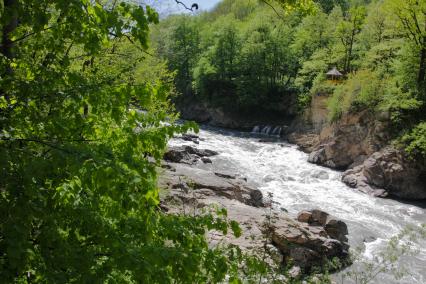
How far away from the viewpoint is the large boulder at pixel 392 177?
22.6 meters

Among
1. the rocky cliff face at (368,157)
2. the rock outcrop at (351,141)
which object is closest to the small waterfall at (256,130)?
the rocky cliff face at (368,157)

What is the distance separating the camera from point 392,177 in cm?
2308

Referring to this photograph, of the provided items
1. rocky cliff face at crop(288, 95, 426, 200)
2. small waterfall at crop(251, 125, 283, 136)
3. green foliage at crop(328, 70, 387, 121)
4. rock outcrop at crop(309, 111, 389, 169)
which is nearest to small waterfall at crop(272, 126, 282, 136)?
small waterfall at crop(251, 125, 283, 136)

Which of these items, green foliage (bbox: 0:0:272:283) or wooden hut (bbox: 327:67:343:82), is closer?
green foliage (bbox: 0:0:272:283)

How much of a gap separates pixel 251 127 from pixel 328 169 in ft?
54.7

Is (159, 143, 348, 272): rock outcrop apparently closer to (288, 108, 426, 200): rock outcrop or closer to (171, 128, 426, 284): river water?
(171, 128, 426, 284): river water

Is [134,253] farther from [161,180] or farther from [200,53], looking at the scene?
[200,53]

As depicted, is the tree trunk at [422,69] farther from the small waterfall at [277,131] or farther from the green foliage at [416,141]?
the small waterfall at [277,131]

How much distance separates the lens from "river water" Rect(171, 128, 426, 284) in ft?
51.3

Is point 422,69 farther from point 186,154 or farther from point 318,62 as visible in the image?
point 186,154

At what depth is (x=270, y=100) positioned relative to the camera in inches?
1809

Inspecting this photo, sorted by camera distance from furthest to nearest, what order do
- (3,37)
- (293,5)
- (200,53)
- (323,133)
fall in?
1. (200,53)
2. (323,133)
3. (293,5)
4. (3,37)

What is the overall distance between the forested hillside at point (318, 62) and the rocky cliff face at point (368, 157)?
75 cm

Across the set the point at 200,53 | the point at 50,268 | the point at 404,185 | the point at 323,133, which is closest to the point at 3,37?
the point at 50,268
